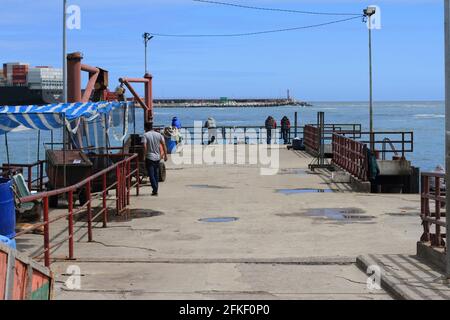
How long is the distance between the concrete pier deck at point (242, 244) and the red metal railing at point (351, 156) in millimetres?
633

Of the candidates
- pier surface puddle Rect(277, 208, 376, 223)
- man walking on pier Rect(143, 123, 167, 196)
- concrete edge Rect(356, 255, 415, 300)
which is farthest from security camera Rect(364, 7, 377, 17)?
concrete edge Rect(356, 255, 415, 300)

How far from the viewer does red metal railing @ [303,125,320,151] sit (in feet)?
93.8

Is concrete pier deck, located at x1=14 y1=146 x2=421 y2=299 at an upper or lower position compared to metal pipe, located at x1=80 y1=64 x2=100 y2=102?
lower

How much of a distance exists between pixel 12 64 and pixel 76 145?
253ft

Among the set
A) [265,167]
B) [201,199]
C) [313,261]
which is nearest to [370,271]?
[313,261]

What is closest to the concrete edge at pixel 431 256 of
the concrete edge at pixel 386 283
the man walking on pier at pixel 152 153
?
the concrete edge at pixel 386 283

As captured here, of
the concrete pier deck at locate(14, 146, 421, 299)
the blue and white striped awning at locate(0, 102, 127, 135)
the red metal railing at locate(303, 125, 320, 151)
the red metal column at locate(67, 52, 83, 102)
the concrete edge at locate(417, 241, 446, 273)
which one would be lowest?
the concrete pier deck at locate(14, 146, 421, 299)

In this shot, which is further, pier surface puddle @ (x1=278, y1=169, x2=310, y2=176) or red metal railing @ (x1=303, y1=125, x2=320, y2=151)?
red metal railing @ (x1=303, y1=125, x2=320, y2=151)

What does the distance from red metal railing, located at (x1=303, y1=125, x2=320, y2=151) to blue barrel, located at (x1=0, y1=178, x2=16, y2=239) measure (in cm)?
2084

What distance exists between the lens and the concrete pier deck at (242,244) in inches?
296

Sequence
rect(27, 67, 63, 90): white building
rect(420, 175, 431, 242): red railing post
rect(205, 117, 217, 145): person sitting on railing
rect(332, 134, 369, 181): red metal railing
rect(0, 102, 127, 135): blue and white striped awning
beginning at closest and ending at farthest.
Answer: rect(420, 175, 431, 242): red railing post < rect(0, 102, 127, 135): blue and white striped awning < rect(332, 134, 369, 181): red metal railing < rect(205, 117, 217, 145): person sitting on railing < rect(27, 67, 63, 90): white building

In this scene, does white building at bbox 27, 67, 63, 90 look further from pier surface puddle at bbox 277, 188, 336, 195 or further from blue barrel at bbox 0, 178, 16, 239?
blue barrel at bbox 0, 178, 16, 239

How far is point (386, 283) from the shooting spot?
740cm
